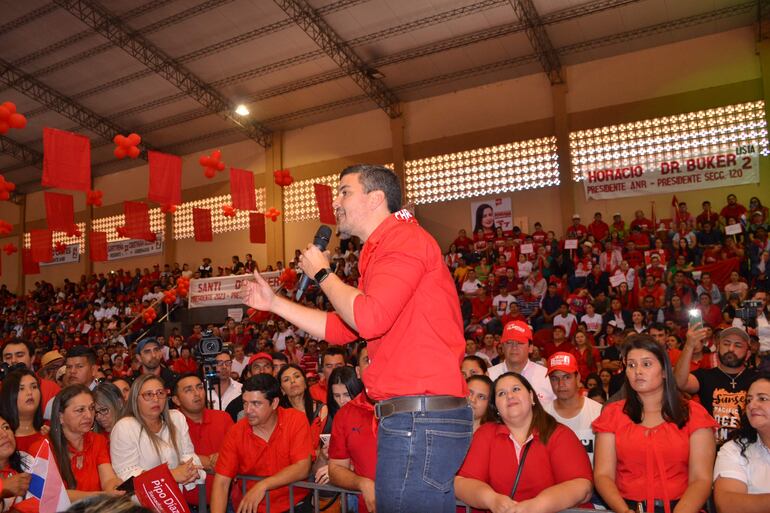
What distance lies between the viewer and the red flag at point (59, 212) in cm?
1551

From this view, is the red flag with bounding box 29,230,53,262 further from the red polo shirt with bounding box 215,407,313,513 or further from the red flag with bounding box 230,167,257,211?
the red polo shirt with bounding box 215,407,313,513

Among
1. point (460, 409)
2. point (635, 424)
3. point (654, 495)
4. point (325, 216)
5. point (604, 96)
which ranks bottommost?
point (654, 495)

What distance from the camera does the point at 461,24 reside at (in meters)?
14.0

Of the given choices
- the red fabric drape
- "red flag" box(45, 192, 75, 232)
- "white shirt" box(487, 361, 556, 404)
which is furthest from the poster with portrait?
the red fabric drape

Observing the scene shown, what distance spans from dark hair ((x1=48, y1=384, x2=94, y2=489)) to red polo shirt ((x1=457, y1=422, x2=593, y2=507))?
7.53ft

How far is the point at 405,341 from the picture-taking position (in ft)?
6.54

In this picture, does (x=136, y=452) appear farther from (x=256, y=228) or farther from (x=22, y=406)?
(x=256, y=228)

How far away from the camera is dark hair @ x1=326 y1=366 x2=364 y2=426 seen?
A: 4.97 meters

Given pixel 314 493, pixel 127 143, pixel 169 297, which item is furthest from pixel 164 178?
pixel 314 493

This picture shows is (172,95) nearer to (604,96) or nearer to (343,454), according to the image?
(604,96)

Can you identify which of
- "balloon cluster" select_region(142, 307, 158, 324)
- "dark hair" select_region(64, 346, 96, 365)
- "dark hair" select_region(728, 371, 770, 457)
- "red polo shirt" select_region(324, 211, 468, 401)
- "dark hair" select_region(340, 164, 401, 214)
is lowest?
"dark hair" select_region(728, 371, 770, 457)

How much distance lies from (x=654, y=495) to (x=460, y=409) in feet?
5.77

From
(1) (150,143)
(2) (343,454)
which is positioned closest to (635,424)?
(2) (343,454)

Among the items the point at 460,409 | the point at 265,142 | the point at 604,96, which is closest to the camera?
the point at 460,409
